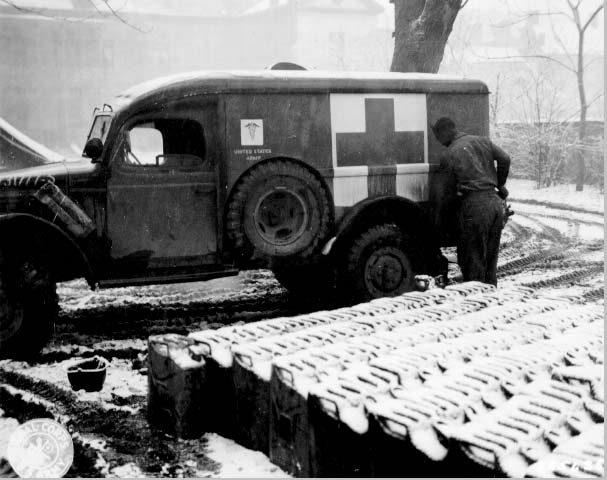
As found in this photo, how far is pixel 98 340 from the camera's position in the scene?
6.62 meters

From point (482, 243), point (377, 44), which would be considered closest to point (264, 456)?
point (482, 243)

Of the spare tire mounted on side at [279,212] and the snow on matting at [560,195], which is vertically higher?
the spare tire mounted on side at [279,212]

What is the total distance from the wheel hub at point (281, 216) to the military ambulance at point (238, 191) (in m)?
0.01

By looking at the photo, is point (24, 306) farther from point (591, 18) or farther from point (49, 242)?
point (591, 18)

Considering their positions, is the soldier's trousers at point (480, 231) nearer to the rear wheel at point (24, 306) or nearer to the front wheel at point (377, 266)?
the front wheel at point (377, 266)

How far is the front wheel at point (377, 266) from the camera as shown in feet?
24.0

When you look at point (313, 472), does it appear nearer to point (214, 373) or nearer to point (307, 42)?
point (214, 373)

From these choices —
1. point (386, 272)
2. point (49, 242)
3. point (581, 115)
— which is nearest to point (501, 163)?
point (386, 272)

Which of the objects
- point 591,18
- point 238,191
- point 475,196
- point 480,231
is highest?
point 591,18

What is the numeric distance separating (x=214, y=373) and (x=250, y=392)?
388mm

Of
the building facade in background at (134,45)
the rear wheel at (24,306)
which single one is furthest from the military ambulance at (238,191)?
the building facade in background at (134,45)

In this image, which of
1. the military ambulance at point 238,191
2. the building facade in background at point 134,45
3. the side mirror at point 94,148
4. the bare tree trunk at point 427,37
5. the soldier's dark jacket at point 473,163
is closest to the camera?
the military ambulance at point 238,191

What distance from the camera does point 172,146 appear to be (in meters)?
7.02

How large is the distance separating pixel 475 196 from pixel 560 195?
13826mm
